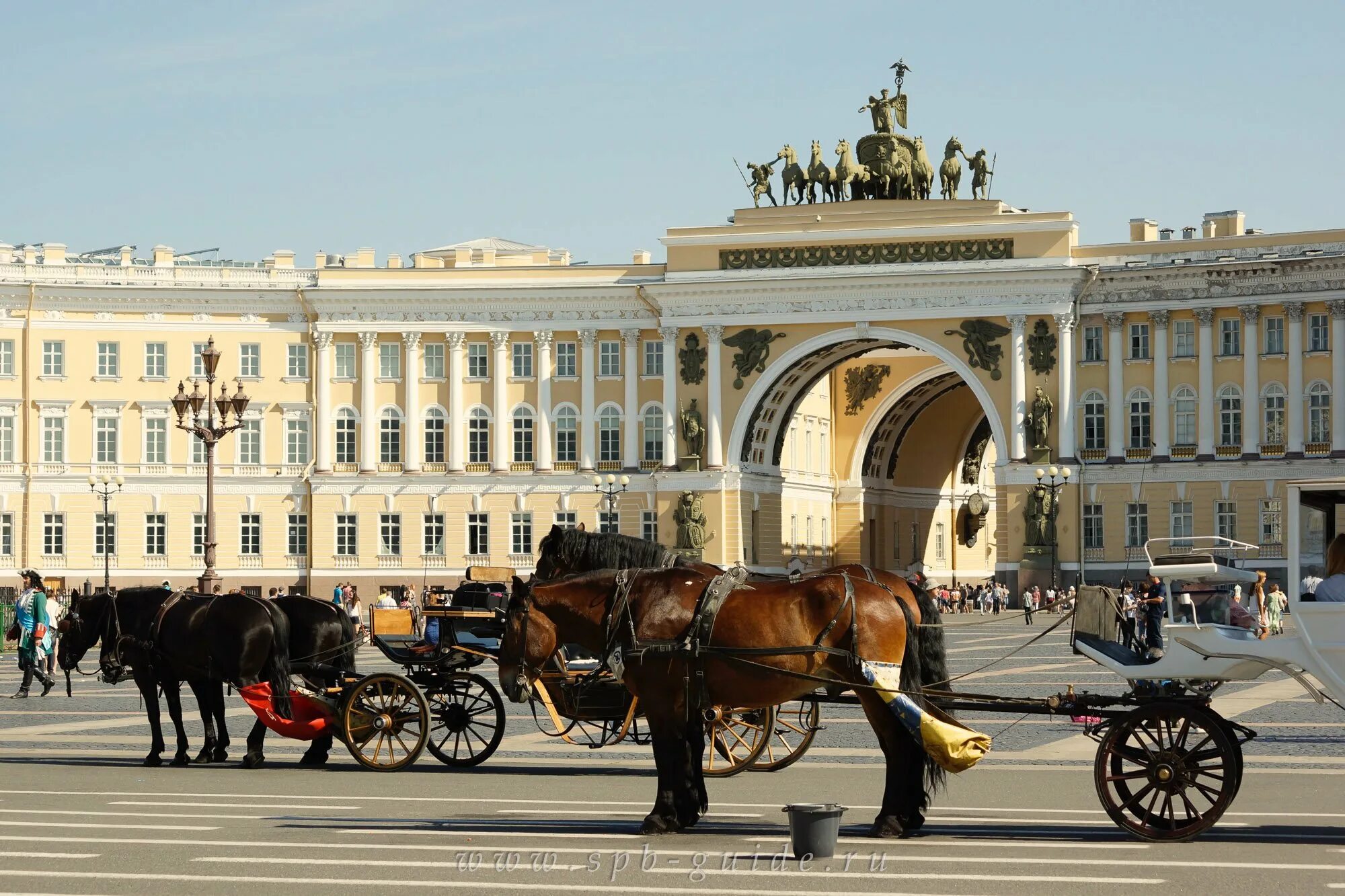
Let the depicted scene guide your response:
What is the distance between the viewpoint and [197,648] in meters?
19.1

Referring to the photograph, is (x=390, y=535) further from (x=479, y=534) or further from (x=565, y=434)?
(x=565, y=434)

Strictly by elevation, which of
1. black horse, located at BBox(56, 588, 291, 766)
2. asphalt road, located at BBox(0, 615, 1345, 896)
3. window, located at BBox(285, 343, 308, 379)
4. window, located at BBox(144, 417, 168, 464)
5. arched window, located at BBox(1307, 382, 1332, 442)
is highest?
window, located at BBox(285, 343, 308, 379)

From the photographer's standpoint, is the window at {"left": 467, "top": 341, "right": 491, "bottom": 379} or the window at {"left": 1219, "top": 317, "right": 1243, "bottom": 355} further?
the window at {"left": 467, "top": 341, "right": 491, "bottom": 379}

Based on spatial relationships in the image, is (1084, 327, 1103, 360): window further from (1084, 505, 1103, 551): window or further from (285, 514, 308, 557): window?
(285, 514, 308, 557): window

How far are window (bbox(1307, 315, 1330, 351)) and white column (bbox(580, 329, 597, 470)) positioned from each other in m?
22.2

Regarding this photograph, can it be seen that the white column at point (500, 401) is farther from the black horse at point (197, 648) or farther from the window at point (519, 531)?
the black horse at point (197, 648)

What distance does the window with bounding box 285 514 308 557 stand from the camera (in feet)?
228

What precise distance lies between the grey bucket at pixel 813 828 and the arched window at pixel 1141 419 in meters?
55.0

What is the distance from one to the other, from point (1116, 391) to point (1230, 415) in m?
3.49

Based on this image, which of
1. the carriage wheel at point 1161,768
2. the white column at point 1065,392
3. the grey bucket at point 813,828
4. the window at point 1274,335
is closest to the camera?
the grey bucket at point 813,828

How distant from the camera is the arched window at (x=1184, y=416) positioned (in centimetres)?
6500

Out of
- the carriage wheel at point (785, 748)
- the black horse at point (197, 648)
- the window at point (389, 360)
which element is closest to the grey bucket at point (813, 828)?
the carriage wheel at point (785, 748)

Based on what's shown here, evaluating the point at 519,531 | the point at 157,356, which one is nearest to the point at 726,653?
the point at 519,531

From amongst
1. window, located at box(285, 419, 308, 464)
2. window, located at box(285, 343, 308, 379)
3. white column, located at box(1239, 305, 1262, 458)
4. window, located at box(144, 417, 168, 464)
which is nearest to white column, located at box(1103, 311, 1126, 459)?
white column, located at box(1239, 305, 1262, 458)
